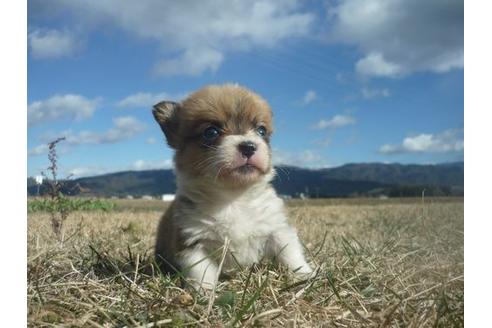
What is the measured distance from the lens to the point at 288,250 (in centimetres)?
264

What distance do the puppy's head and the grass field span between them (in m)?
0.45

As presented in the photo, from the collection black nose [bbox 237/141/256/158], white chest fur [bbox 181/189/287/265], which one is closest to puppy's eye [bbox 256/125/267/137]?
black nose [bbox 237/141/256/158]

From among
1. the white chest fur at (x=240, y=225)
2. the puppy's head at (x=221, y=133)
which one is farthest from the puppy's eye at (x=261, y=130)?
the white chest fur at (x=240, y=225)

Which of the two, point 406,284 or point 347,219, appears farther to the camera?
point 347,219

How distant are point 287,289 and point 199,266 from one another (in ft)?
1.36

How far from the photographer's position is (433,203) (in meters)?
2.36

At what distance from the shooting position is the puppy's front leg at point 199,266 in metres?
2.29

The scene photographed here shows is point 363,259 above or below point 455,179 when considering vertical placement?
below

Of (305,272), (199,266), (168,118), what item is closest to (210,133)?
(168,118)
